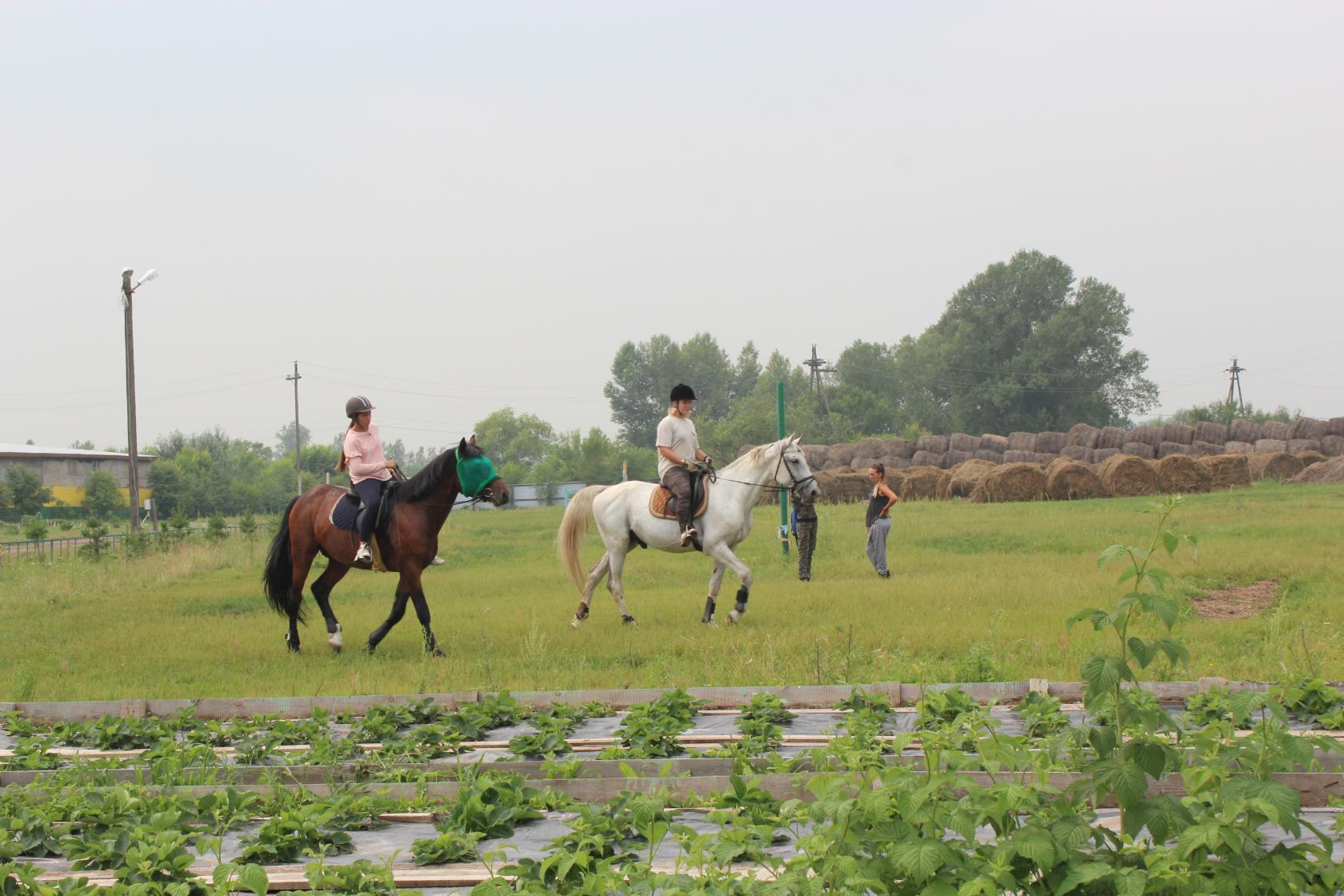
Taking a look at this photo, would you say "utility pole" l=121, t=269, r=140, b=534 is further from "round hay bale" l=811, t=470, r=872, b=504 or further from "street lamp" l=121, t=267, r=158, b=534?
"round hay bale" l=811, t=470, r=872, b=504

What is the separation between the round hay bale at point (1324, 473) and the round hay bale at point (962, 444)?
1289 cm

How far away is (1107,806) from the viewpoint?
5719 millimetres

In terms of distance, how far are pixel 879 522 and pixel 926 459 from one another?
30947 mm

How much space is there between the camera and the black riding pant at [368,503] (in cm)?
1282

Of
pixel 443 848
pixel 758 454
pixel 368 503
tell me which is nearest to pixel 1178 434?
pixel 758 454

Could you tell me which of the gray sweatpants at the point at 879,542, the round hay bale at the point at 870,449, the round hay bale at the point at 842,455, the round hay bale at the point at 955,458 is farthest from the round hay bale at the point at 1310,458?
the gray sweatpants at the point at 879,542

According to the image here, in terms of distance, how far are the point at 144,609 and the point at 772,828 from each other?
16423 millimetres

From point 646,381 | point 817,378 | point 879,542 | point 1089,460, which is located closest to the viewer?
point 879,542

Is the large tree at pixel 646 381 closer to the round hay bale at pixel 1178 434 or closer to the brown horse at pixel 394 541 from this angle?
the round hay bale at pixel 1178 434

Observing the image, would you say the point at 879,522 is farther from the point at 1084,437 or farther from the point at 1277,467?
the point at 1084,437

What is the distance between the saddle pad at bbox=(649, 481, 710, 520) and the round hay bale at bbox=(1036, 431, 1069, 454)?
1498 inches

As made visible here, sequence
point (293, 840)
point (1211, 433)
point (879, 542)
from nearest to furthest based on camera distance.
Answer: point (293, 840), point (879, 542), point (1211, 433)

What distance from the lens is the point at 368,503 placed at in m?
12.8

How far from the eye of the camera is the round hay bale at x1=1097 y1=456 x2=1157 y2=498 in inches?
1436
